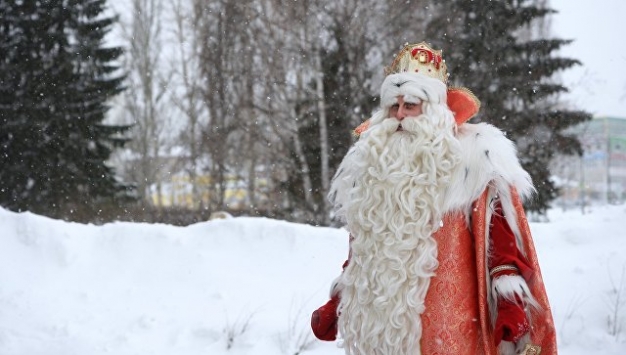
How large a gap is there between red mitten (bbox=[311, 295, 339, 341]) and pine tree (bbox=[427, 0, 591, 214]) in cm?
1195

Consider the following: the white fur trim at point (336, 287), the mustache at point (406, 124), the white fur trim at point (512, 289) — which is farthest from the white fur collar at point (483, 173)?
the white fur trim at point (336, 287)

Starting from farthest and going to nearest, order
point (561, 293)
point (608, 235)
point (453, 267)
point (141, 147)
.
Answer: point (141, 147) → point (608, 235) → point (561, 293) → point (453, 267)

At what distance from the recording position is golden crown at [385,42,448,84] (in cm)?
275

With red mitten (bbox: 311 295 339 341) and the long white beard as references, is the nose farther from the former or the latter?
red mitten (bbox: 311 295 339 341)

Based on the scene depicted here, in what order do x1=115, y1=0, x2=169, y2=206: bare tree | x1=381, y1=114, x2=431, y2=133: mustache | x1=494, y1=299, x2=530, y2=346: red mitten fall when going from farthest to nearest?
x1=115, y1=0, x2=169, y2=206: bare tree → x1=381, y1=114, x2=431, y2=133: mustache → x1=494, y1=299, x2=530, y2=346: red mitten

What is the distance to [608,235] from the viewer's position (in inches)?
301

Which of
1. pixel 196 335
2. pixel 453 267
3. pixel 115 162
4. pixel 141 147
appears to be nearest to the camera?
pixel 453 267

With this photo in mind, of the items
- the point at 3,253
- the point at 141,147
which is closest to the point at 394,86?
the point at 3,253

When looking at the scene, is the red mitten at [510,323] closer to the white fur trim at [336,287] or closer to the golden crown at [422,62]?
the white fur trim at [336,287]

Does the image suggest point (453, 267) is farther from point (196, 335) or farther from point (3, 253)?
point (3, 253)

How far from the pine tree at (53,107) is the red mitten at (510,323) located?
14611mm

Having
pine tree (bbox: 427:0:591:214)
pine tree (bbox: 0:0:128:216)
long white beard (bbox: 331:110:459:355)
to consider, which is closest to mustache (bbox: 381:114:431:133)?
long white beard (bbox: 331:110:459:355)

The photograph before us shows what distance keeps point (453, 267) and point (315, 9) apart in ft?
40.3

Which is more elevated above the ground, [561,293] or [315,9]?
[315,9]
